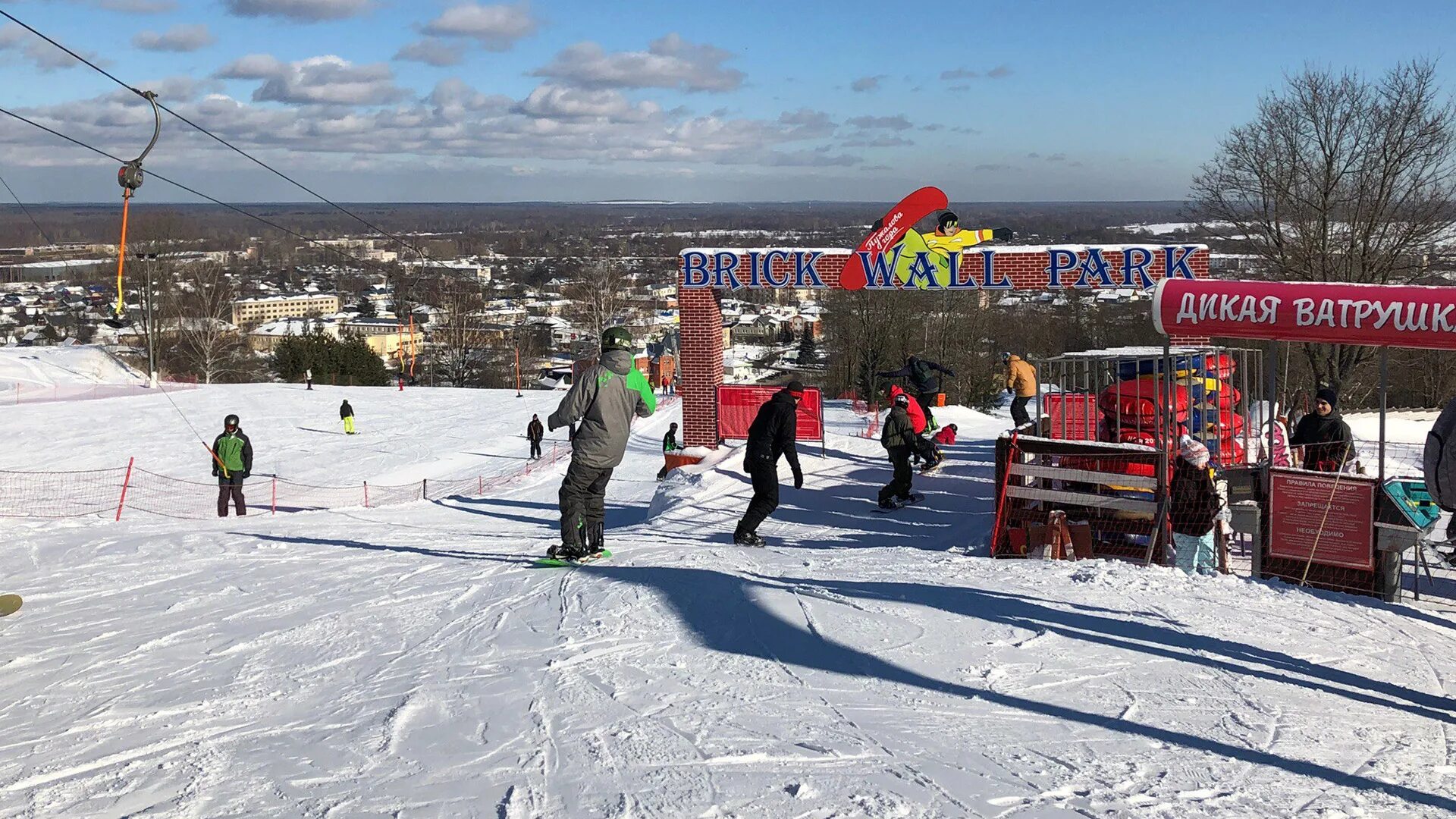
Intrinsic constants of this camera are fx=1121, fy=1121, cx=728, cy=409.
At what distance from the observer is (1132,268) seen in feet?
50.4

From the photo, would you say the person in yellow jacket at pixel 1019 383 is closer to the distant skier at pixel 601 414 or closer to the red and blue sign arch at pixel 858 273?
the red and blue sign arch at pixel 858 273

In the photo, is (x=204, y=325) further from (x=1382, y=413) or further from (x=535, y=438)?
(x=1382, y=413)

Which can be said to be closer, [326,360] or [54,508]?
[54,508]

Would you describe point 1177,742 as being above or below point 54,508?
above

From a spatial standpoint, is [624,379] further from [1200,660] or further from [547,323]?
[547,323]

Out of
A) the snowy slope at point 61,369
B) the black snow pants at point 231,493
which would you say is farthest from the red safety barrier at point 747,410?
the snowy slope at point 61,369

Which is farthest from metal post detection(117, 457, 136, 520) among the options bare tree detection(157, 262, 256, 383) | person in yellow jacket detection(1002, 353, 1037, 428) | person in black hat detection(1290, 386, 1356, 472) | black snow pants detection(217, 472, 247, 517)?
bare tree detection(157, 262, 256, 383)

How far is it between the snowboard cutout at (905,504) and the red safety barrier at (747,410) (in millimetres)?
4209

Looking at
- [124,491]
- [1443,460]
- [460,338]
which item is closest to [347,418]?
[124,491]

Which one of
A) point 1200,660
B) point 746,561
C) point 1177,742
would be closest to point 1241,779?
point 1177,742

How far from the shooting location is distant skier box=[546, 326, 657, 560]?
24.1 ft

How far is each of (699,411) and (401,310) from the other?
61.0 m

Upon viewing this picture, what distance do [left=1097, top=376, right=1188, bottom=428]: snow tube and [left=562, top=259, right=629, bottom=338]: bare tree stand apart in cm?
4516

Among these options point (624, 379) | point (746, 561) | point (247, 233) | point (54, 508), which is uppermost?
point (247, 233)
